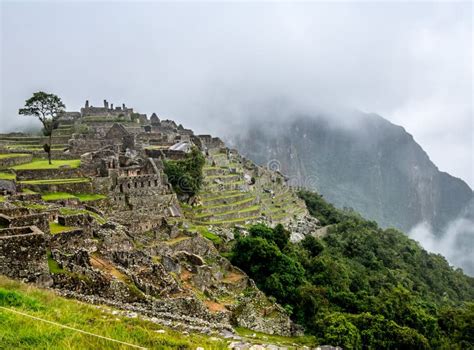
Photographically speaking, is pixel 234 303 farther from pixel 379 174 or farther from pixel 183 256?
pixel 379 174

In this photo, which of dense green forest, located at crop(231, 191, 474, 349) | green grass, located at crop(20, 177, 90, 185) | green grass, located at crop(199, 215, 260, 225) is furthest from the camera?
green grass, located at crop(199, 215, 260, 225)

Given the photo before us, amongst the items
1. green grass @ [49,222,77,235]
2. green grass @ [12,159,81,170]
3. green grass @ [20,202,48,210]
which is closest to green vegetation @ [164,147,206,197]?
green grass @ [12,159,81,170]

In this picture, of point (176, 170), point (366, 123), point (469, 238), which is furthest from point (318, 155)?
point (176, 170)

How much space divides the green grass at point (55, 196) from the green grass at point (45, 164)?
346 centimetres

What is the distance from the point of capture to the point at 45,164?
87.1 ft

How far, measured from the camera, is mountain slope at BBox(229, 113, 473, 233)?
Result: 12794cm

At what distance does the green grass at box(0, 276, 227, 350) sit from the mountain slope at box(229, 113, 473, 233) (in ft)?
357

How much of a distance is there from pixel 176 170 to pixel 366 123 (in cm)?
16029

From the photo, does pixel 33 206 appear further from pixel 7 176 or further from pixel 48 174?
pixel 48 174

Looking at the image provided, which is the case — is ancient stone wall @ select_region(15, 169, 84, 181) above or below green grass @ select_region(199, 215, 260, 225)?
above

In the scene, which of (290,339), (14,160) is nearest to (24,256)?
(290,339)

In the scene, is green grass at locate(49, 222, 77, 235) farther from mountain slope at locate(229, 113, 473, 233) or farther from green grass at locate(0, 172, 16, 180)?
mountain slope at locate(229, 113, 473, 233)

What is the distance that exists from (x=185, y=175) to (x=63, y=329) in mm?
23529

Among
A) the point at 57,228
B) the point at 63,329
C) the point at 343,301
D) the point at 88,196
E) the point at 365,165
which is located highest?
the point at 365,165
